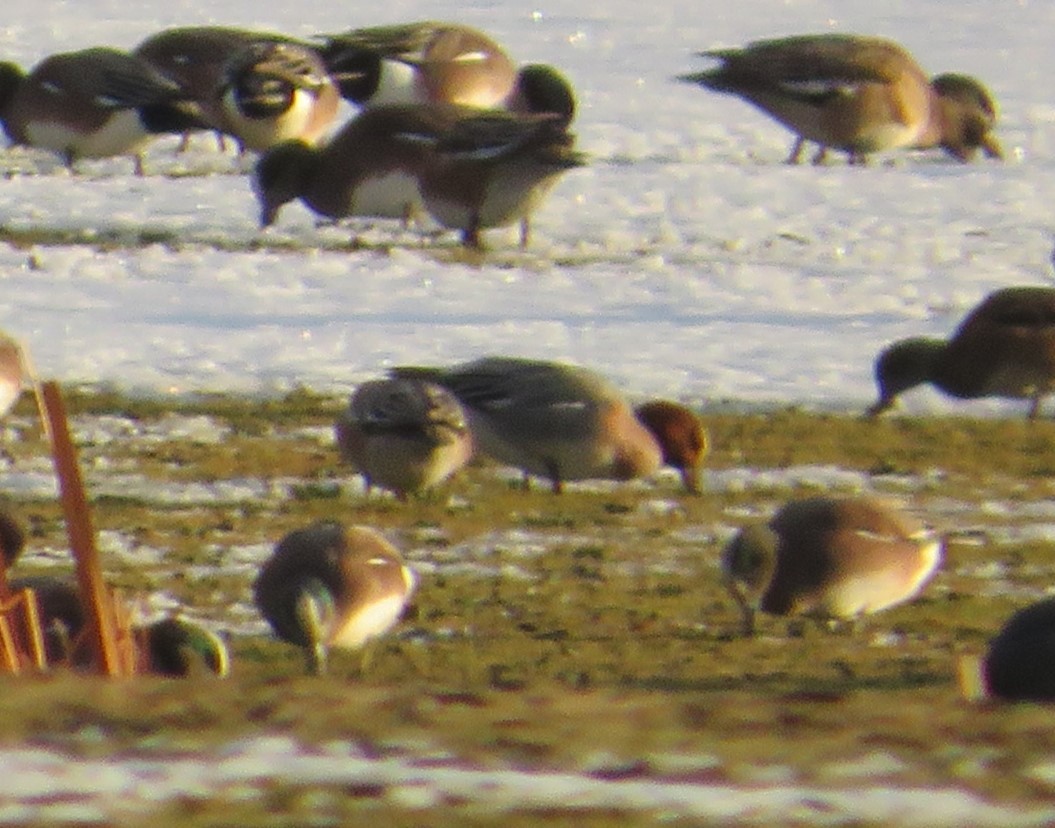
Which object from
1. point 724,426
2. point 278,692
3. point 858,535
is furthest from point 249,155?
point 278,692

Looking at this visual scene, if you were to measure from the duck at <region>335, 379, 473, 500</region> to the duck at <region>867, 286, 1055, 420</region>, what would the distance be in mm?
2267

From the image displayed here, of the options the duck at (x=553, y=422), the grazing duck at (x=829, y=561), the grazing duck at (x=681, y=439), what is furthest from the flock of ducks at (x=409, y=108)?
the grazing duck at (x=829, y=561)

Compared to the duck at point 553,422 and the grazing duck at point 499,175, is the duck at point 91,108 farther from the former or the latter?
the duck at point 553,422

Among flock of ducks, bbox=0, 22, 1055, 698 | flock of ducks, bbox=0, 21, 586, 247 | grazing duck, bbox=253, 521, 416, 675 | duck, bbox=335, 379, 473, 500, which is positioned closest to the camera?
grazing duck, bbox=253, 521, 416, 675

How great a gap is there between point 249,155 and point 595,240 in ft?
15.5

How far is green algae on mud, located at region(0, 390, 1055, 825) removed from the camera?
3.99 ft

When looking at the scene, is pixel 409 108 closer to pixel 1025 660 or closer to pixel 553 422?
pixel 553 422

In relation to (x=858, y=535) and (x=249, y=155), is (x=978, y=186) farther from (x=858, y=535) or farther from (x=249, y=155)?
(x=858, y=535)

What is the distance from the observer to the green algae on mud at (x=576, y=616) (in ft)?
3.99

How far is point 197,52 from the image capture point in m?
18.6

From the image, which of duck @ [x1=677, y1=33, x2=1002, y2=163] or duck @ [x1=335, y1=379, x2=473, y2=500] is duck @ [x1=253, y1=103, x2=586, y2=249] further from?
duck @ [x1=335, y1=379, x2=473, y2=500]

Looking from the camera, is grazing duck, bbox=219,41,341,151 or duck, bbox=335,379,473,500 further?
grazing duck, bbox=219,41,341,151

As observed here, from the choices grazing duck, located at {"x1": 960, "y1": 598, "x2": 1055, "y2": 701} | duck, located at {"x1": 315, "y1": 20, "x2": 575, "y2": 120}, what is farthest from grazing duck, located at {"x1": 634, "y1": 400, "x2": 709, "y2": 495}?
duck, located at {"x1": 315, "y1": 20, "x2": 575, "y2": 120}

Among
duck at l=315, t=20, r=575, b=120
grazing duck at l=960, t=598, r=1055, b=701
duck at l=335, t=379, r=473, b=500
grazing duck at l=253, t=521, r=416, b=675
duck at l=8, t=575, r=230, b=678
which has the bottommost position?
grazing duck at l=960, t=598, r=1055, b=701
